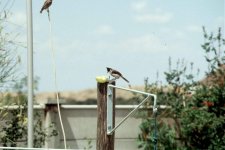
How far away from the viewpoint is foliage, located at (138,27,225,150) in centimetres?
802

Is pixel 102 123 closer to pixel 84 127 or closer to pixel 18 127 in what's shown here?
pixel 18 127

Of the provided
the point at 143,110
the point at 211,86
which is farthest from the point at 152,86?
the point at 211,86

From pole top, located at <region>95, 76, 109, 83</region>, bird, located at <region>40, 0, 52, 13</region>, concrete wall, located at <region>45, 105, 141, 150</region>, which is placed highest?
bird, located at <region>40, 0, 52, 13</region>

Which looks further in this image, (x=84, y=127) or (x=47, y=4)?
(x=84, y=127)

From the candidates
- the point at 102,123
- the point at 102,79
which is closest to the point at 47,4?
the point at 102,79

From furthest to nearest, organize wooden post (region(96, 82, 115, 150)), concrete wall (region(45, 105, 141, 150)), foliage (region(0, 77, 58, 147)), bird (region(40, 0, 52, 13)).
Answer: concrete wall (region(45, 105, 141, 150))
foliage (region(0, 77, 58, 147))
bird (region(40, 0, 52, 13))
wooden post (region(96, 82, 115, 150))

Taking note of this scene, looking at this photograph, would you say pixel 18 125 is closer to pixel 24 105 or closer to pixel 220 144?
pixel 24 105

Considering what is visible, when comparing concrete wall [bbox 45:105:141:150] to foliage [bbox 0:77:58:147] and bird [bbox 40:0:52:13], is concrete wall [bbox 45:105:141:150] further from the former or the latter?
bird [bbox 40:0:52:13]

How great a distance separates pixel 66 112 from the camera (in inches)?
335

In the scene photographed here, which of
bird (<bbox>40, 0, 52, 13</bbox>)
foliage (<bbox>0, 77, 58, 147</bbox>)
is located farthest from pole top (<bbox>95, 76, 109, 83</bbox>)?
foliage (<bbox>0, 77, 58, 147</bbox>)

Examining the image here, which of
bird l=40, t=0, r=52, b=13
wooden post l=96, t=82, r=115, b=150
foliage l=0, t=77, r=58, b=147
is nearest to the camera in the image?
wooden post l=96, t=82, r=115, b=150

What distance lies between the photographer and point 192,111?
26.2 feet

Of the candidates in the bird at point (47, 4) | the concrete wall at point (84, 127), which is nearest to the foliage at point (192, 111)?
the concrete wall at point (84, 127)

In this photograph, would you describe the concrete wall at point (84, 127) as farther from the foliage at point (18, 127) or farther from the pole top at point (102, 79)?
the pole top at point (102, 79)
